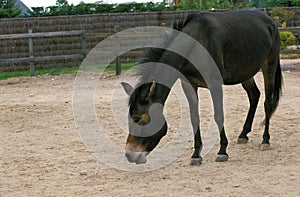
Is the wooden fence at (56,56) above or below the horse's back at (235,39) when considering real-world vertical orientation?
below

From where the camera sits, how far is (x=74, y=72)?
16.2 meters

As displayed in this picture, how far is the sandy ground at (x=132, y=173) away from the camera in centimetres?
495

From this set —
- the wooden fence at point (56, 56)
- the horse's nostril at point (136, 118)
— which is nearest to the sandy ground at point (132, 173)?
the horse's nostril at point (136, 118)

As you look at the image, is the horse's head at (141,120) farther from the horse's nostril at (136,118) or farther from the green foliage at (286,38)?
the green foliage at (286,38)

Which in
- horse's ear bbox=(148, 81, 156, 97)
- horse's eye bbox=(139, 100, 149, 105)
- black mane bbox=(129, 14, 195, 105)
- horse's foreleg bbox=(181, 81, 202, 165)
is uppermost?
black mane bbox=(129, 14, 195, 105)

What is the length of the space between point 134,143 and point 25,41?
12.9m

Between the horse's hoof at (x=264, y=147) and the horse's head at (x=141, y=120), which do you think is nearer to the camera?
the horse's head at (x=141, y=120)

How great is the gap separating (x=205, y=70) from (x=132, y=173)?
50.0 inches

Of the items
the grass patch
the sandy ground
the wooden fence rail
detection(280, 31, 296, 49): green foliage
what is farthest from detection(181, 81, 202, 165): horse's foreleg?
detection(280, 31, 296, 49): green foliage

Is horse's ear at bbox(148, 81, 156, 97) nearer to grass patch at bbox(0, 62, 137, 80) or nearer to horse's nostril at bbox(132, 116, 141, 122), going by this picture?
horse's nostril at bbox(132, 116, 141, 122)

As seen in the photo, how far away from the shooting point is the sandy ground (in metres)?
4.95

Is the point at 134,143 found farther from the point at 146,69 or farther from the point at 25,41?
the point at 25,41

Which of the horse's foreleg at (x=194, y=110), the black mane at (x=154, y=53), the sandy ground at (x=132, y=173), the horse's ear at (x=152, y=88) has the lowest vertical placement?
the sandy ground at (x=132, y=173)

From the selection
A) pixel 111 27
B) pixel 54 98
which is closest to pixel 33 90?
pixel 54 98
